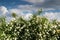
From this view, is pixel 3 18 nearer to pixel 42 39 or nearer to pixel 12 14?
pixel 12 14

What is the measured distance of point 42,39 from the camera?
31.6 ft

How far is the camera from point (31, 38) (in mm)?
9672

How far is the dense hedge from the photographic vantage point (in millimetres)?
9641

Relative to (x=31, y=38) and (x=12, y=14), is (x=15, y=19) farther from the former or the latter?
(x=31, y=38)

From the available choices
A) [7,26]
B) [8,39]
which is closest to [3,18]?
[7,26]

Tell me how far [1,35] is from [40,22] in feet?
6.60

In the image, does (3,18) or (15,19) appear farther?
(3,18)

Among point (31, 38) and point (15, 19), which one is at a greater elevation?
point (15, 19)

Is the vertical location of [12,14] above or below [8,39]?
above

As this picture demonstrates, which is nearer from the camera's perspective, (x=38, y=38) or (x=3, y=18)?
(x=38, y=38)

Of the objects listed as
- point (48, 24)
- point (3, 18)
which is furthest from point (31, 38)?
point (3, 18)

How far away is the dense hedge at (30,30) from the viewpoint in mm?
9641

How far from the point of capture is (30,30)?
31.7 feet

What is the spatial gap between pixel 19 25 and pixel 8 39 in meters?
0.89
